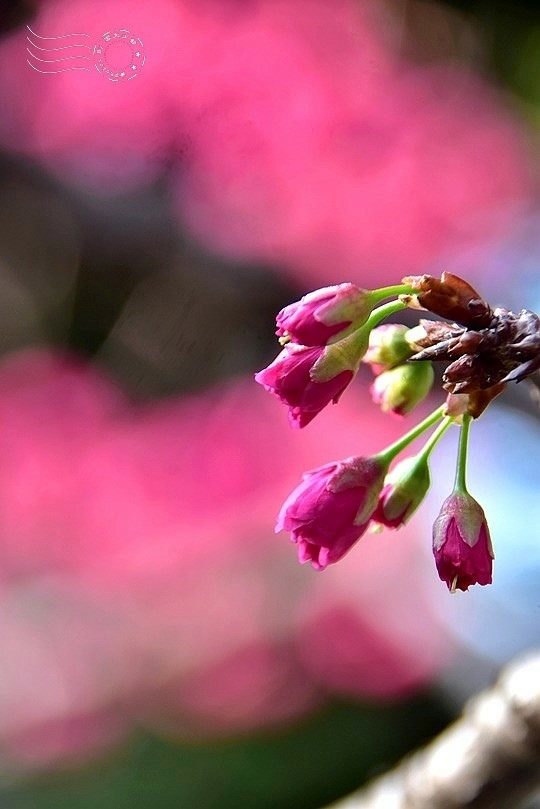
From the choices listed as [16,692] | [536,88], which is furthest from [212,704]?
[536,88]

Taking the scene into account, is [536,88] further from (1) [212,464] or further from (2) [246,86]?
(1) [212,464]

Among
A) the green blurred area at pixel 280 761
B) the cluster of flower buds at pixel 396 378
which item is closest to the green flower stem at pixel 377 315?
the cluster of flower buds at pixel 396 378

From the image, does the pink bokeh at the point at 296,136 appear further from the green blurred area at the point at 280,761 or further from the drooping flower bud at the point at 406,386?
the green blurred area at the point at 280,761

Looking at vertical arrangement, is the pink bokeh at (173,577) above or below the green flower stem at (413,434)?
below

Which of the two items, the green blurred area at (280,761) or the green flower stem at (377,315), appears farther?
the green blurred area at (280,761)

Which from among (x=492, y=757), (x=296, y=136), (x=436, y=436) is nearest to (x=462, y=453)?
(x=436, y=436)

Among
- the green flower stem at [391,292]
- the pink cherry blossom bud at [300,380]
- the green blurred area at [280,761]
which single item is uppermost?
the green flower stem at [391,292]
